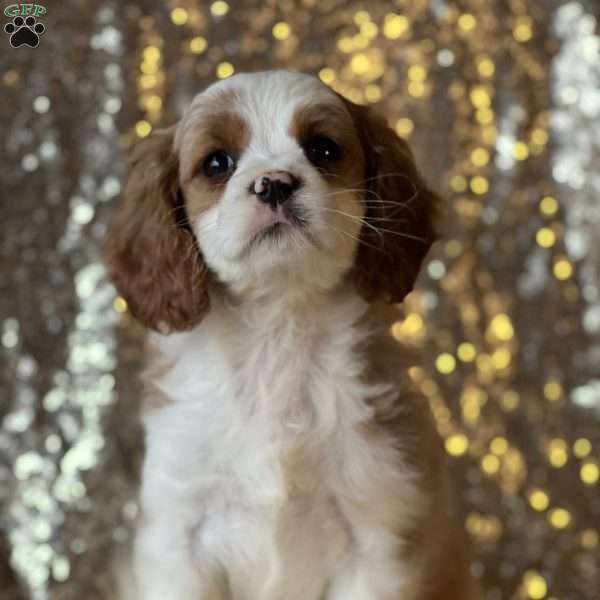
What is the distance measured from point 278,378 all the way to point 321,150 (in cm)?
38

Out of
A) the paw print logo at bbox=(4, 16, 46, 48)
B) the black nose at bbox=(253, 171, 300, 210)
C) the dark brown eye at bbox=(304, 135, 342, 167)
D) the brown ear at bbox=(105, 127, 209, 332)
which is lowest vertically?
the paw print logo at bbox=(4, 16, 46, 48)

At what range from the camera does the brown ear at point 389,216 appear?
186cm

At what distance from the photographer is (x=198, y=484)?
1.82m

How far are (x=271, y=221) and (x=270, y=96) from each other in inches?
9.8

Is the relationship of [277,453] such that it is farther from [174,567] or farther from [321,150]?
[321,150]

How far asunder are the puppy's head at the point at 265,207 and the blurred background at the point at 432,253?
0.75 meters

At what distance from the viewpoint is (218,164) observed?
6.04 feet

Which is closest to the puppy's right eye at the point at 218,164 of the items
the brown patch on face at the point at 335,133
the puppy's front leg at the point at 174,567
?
the brown patch on face at the point at 335,133

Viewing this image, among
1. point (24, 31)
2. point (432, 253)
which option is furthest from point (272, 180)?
point (24, 31)

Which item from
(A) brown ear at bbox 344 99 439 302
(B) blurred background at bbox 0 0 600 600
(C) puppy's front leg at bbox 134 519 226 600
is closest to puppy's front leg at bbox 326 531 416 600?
(C) puppy's front leg at bbox 134 519 226 600

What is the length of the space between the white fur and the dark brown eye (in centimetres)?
3

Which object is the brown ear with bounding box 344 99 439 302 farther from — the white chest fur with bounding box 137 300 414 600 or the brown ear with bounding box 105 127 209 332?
the brown ear with bounding box 105 127 209 332

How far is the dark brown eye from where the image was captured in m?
1.84

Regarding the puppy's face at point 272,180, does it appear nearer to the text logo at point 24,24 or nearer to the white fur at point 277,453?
the white fur at point 277,453
